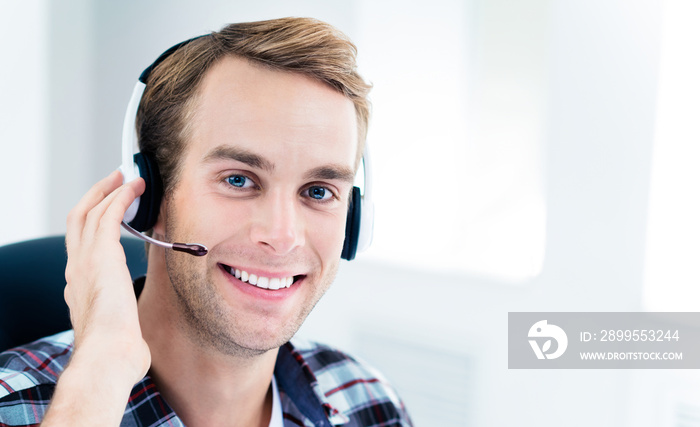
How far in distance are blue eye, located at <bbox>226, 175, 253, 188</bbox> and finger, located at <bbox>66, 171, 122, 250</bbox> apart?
8.9 inches

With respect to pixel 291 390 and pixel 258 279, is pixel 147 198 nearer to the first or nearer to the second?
pixel 258 279

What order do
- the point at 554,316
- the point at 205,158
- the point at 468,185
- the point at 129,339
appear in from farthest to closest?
the point at 468,185 → the point at 554,316 → the point at 205,158 → the point at 129,339

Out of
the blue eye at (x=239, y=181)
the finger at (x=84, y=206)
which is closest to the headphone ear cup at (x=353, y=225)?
the blue eye at (x=239, y=181)

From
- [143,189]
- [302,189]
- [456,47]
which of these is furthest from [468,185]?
[143,189]

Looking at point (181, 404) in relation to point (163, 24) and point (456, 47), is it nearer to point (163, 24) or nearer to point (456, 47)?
point (456, 47)

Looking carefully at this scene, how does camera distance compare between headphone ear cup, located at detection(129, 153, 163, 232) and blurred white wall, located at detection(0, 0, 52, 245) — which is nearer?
headphone ear cup, located at detection(129, 153, 163, 232)

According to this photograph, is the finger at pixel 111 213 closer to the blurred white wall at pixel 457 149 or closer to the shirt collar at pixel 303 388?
the shirt collar at pixel 303 388

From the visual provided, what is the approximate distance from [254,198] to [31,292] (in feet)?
1.74

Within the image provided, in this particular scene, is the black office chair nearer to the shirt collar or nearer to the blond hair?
the blond hair

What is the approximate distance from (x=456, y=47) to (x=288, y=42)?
1.44 metres

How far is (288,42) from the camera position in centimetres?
122

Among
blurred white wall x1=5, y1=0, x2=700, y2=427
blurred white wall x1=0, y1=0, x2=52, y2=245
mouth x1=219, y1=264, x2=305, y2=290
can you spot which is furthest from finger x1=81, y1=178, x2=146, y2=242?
blurred white wall x1=0, y1=0, x2=52, y2=245

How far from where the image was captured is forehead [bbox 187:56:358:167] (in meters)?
1.17

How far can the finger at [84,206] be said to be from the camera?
1.12 metres
